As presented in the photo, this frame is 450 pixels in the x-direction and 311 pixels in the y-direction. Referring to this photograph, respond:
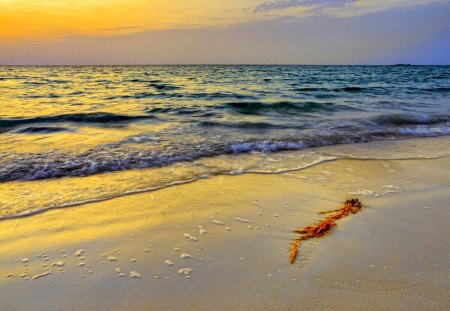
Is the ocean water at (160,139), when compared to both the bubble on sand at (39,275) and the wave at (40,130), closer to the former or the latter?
the wave at (40,130)

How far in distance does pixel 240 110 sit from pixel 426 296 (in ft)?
35.2

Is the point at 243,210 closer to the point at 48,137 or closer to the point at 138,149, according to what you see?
the point at 138,149

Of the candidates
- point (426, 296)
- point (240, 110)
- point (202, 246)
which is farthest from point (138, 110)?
point (426, 296)

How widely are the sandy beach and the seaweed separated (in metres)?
0.06

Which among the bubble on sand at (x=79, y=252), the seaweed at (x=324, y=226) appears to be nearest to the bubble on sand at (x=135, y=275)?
the bubble on sand at (x=79, y=252)

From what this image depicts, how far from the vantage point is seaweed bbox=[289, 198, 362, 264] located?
123 inches

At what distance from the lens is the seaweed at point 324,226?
311 centimetres

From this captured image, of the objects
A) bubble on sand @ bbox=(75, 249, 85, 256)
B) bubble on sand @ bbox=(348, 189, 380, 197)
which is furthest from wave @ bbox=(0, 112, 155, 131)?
bubble on sand @ bbox=(75, 249, 85, 256)

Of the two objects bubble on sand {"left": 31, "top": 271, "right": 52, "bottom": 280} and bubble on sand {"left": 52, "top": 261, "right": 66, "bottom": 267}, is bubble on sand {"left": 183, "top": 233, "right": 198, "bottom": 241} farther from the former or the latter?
bubble on sand {"left": 31, "top": 271, "right": 52, "bottom": 280}

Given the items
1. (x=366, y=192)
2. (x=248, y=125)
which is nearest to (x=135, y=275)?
(x=366, y=192)

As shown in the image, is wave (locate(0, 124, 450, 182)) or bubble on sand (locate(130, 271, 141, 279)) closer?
bubble on sand (locate(130, 271, 141, 279))

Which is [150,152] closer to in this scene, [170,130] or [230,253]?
[170,130]

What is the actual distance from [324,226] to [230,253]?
3.34 feet

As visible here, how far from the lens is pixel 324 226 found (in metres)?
3.49
